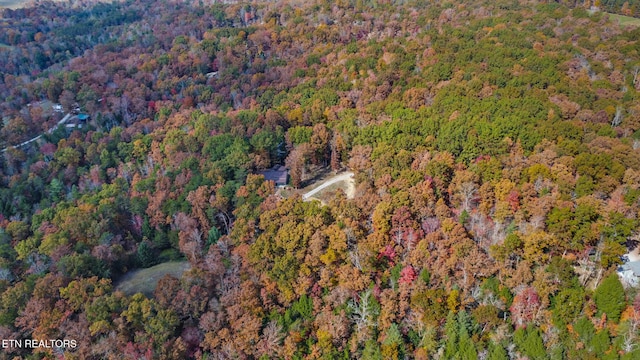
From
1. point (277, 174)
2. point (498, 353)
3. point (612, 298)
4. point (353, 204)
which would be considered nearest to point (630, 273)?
point (612, 298)

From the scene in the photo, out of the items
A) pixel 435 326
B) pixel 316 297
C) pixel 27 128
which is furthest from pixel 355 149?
pixel 27 128

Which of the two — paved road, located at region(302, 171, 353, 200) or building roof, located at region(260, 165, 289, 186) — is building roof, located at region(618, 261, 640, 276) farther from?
building roof, located at region(260, 165, 289, 186)

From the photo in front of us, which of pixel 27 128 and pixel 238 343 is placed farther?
pixel 27 128

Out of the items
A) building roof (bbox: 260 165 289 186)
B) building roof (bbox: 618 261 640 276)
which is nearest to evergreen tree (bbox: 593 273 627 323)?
building roof (bbox: 618 261 640 276)

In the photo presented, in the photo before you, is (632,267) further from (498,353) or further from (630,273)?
(498,353)

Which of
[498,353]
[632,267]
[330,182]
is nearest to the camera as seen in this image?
[498,353]

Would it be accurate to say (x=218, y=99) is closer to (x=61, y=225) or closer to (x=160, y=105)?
(x=160, y=105)

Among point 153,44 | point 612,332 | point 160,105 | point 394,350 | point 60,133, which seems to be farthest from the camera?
point 153,44
